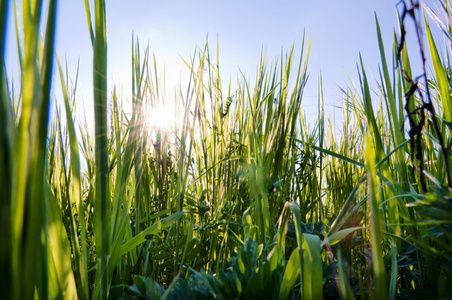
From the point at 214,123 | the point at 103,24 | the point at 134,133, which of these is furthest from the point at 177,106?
the point at 103,24

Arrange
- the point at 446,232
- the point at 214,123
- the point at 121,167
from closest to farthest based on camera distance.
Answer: the point at 446,232, the point at 121,167, the point at 214,123

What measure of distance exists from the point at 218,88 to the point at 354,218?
29.5 inches

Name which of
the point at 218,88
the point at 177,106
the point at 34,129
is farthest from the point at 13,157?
the point at 218,88

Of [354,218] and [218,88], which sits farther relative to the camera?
[218,88]

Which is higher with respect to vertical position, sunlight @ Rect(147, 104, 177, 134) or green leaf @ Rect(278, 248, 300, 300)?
sunlight @ Rect(147, 104, 177, 134)

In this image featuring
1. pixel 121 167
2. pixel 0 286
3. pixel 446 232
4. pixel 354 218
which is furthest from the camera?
pixel 354 218

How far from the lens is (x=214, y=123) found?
1309 mm

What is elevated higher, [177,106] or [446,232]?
[177,106]

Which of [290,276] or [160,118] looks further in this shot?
[160,118]

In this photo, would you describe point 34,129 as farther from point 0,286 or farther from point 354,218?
point 354,218

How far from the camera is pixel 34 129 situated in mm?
329

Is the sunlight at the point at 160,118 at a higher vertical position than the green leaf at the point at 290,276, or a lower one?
higher

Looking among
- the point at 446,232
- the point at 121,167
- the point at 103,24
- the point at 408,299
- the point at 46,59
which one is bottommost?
the point at 408,299

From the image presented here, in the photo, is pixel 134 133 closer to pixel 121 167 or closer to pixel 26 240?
pixel 121 167
